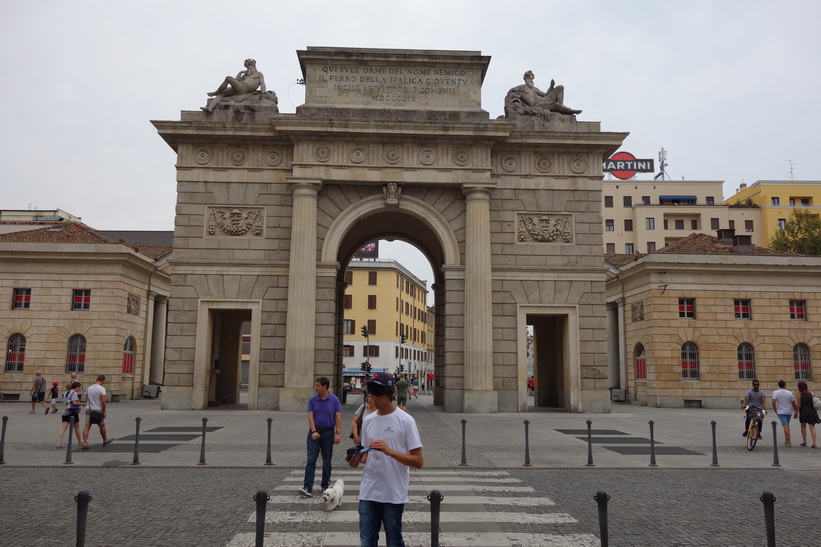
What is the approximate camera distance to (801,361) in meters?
33.5

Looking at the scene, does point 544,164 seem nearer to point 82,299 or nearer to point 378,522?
point 378,522

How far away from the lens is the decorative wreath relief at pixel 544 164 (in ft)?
90.7

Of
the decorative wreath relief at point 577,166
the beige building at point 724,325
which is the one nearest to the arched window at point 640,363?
the beige building at point 724,325

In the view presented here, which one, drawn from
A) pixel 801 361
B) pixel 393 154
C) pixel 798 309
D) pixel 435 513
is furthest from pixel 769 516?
pixel 798 309

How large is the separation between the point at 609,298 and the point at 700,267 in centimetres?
741

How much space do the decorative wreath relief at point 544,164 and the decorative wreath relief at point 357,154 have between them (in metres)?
7.63

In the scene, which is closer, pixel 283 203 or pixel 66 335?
pixel 283 203

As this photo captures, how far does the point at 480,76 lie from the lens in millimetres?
27938

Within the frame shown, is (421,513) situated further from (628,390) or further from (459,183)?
(628,390)

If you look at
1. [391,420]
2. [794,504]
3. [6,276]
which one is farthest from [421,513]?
[6,276]

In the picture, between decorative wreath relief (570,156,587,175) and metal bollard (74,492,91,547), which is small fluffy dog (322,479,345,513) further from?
decorative wreath relief (570,156,587,175)

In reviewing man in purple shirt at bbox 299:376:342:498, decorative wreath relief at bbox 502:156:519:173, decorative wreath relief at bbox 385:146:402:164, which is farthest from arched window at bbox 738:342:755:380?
man in purple shirt at bbox 299:376:342:498

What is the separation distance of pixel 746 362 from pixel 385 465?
33.2m

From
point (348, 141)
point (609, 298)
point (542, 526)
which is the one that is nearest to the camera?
point (542, 526)
